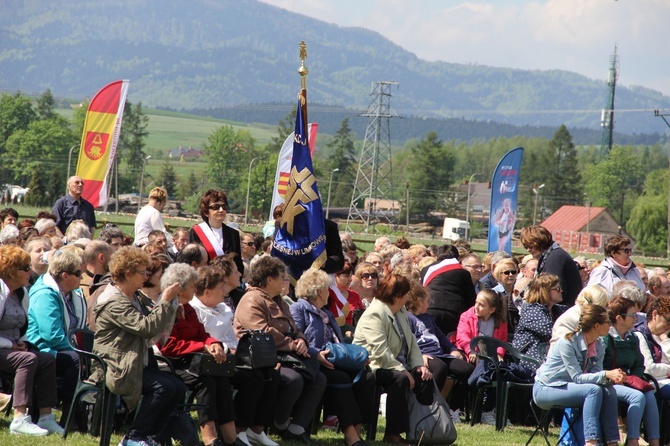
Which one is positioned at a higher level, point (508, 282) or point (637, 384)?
point (508, 282)

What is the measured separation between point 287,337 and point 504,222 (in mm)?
12224

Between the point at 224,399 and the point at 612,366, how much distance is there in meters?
3.25

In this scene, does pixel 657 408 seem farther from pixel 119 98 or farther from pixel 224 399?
pixel 119 98

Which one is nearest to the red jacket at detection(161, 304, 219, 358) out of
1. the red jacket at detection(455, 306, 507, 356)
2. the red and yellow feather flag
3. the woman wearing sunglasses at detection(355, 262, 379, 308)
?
the woman wearing sunglasses at detection(355, 262, 379, 308)

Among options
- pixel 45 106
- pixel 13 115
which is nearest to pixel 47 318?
pixel 13 115

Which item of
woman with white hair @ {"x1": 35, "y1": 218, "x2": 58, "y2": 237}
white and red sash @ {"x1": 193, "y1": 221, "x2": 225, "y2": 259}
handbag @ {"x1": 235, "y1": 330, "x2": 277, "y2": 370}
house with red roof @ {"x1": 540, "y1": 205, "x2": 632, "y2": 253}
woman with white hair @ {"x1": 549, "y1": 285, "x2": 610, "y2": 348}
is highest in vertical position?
white and red sash @ {"x1": 193, "y1": 221, "x2": 225, "y2": 259}

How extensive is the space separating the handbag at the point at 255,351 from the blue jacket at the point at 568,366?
213cm

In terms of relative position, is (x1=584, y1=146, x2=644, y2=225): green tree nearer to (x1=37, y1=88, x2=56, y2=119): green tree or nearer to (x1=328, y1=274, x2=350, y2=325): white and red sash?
(x1=37, y1=88, x2=56, y2=119): green tree

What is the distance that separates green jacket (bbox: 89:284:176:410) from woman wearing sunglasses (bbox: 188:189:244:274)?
284 cm

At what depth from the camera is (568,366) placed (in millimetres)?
7082

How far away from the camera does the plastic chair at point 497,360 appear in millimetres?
8094

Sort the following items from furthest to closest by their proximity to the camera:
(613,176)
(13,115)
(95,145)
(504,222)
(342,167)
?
(613,176), (342,167), (13,115), (504,222), (95,145)

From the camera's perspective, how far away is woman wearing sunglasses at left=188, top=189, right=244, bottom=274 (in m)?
8.90

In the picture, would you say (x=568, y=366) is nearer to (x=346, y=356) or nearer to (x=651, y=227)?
(x=346, y=356)
